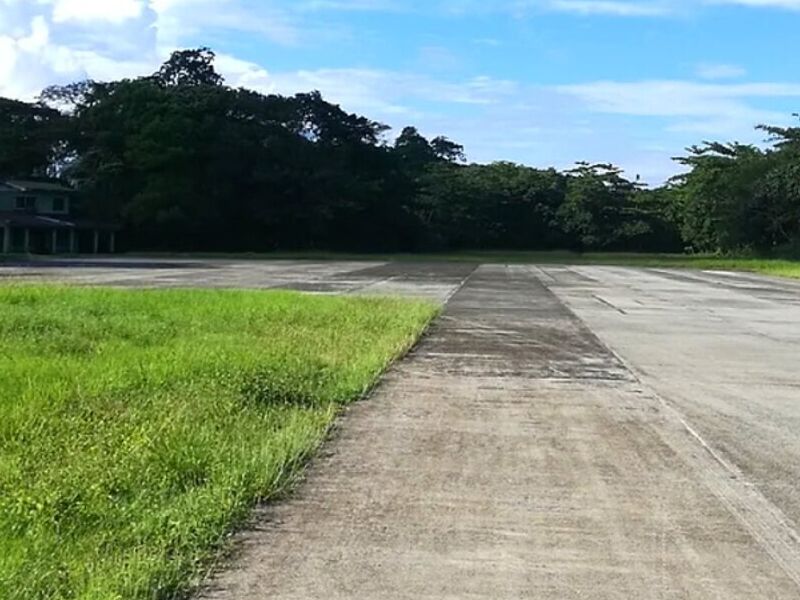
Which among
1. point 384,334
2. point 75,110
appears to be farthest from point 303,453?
point 75,110

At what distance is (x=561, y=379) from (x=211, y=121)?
56.2 m

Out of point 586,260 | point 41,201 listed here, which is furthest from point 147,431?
point 586,260

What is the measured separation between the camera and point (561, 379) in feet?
36.4

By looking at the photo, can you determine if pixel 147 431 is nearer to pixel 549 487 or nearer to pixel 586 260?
pixel 549 487

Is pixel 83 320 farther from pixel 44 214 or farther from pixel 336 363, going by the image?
pixel 44 214

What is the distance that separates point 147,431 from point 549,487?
Result: 8.25ft

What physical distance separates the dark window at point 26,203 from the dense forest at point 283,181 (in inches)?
138

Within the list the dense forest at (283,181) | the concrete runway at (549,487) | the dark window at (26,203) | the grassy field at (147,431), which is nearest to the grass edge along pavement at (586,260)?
the dense forest at (283,181)

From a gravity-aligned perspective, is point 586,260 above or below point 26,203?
below

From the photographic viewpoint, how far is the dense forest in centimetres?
6384

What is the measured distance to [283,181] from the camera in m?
66.2

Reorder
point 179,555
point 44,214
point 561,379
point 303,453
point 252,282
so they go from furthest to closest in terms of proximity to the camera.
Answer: point 44,214 → point 252,282 → point 561,379 → point 303,453 → point 179,555

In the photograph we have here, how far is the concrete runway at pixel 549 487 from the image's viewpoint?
4590 millimetres

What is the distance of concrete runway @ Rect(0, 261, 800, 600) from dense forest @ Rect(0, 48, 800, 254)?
172ft
